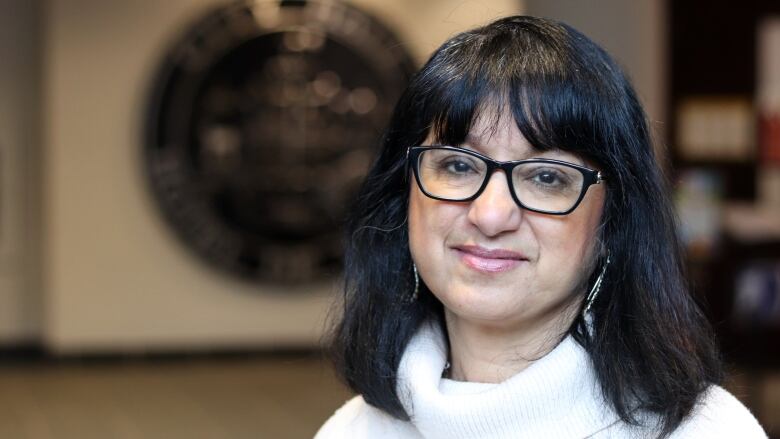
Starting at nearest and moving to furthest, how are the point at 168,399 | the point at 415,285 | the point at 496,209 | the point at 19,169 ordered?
the point at 496,209 < the point at 415,285 < the point at 168,399 < the point at 19,169

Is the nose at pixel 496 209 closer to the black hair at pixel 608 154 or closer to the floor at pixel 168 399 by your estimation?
the black hair at pixel 608 154

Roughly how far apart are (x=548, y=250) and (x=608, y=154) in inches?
5.3

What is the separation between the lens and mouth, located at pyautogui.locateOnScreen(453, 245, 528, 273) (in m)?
1.57

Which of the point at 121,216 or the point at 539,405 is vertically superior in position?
the point at 539,405

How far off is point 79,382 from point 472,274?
6.40m

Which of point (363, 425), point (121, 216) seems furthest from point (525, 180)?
point (121, 216)

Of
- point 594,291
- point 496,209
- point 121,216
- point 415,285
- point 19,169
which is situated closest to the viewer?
point 496,209

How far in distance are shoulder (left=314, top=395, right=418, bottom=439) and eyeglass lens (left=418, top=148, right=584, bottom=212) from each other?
381 millimetres

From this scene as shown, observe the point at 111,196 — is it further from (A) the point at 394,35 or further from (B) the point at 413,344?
(B) the point at 413,344

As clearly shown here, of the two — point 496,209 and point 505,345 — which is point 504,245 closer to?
point 496,209

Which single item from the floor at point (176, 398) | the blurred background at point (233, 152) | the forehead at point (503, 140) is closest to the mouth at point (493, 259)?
the forehead at point (503, 140)

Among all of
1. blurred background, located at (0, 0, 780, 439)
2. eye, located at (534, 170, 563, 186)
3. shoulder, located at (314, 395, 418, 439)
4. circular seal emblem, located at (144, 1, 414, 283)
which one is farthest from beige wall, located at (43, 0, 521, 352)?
eye, located at (534, 170, 563, 186)

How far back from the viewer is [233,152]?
26.4 ft

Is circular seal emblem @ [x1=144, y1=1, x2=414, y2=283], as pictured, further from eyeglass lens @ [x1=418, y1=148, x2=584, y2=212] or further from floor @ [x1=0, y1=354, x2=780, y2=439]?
eyeglass lens @ [x1=418, y1=148, x2=584, y2=212]
